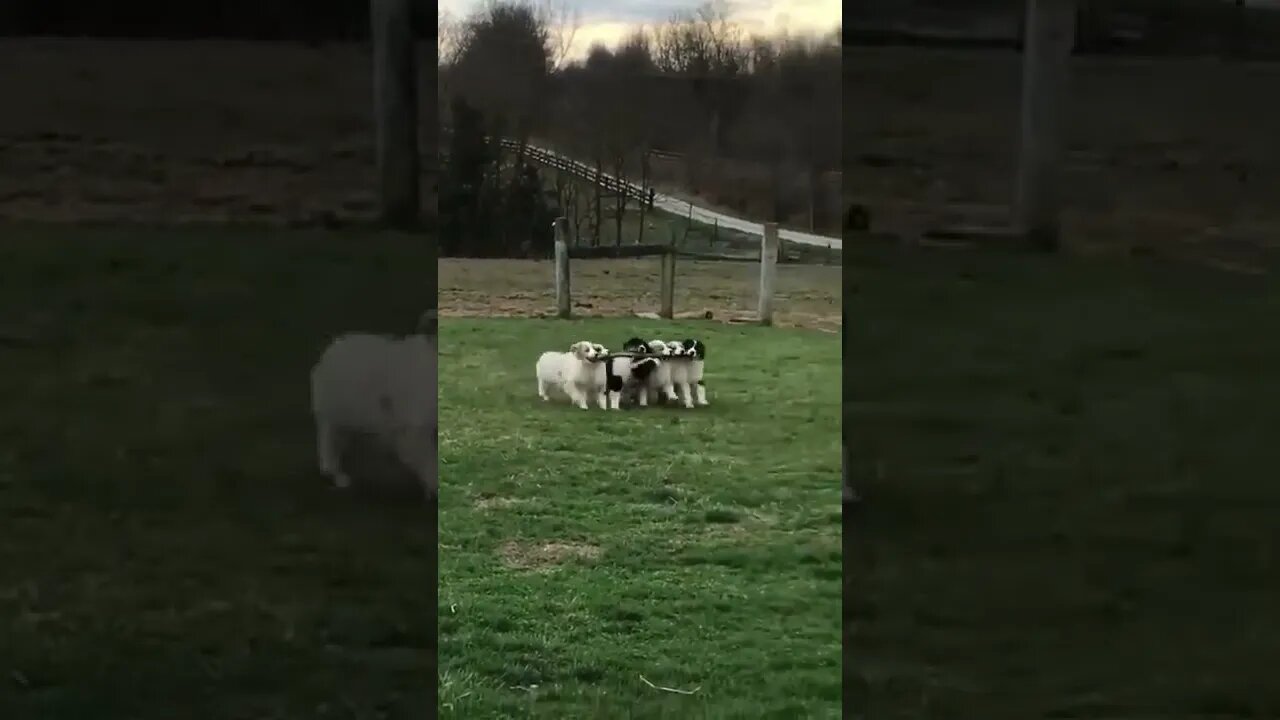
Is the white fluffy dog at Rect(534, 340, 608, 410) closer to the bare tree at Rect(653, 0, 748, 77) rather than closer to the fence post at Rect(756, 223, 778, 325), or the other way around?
the fence post at Rect(756, 223, 778, 325)

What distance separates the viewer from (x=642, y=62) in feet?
5.13

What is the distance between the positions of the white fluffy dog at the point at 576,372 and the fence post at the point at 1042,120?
2.01ft

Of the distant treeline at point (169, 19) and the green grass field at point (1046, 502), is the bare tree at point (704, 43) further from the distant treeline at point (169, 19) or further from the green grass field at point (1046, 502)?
the distant treeline at point (169, 19)

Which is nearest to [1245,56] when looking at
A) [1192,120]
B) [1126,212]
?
[1192,120]

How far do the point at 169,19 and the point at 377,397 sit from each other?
593mm

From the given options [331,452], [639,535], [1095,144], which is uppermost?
[1095,144]

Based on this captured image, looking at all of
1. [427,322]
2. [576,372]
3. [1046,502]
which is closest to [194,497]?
[427,322]

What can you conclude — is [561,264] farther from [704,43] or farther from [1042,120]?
[1042,120]

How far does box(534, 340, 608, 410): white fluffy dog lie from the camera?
1.55 metres

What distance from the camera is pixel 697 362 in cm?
157

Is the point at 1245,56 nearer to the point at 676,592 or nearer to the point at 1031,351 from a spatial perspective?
the point at 1031,351

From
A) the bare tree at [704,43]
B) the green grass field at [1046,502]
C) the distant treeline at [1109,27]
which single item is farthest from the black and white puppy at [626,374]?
the distant treeline at [1109,27]

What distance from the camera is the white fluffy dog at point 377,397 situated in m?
1.48

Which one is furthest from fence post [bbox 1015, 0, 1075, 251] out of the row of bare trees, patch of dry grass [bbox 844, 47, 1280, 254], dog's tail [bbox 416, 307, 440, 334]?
dog's tail [bbox 416, 307, 440, 334]
